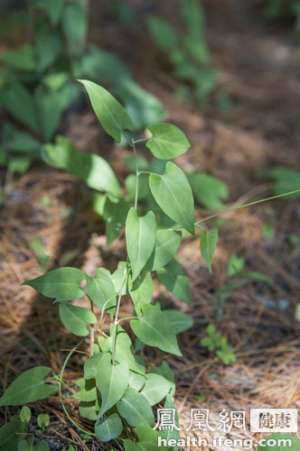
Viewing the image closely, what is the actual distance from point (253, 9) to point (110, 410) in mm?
3387

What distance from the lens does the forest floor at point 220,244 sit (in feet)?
5.62

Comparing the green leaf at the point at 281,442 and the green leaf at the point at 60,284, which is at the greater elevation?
the green leaf at the point at 60,284

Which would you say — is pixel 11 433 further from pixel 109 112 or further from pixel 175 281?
pixel 109 112

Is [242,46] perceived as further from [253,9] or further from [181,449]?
[181,449]

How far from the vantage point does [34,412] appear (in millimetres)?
1520

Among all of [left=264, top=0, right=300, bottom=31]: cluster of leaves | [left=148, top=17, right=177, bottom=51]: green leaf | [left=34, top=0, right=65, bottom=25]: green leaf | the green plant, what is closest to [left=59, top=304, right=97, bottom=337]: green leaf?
the green plant

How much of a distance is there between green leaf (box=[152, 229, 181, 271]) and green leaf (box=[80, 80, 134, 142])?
1.04ft

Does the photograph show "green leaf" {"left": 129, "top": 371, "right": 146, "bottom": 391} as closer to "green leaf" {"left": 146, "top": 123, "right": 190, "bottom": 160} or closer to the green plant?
the green plant

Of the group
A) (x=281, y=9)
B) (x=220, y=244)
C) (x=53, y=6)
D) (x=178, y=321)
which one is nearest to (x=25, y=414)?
(x=178, y=321)

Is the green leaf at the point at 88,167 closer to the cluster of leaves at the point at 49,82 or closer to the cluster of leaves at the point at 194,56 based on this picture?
the cluster of leaves at the point at 49,82

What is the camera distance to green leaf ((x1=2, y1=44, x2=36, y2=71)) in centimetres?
245

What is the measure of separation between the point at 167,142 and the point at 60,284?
1.66ft

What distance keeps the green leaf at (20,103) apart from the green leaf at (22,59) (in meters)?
0.09

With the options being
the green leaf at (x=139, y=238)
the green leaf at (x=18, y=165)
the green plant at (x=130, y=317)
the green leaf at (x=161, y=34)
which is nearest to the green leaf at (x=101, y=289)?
the green plant at (x=130, y=317)
